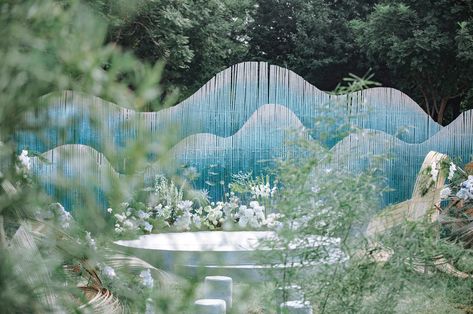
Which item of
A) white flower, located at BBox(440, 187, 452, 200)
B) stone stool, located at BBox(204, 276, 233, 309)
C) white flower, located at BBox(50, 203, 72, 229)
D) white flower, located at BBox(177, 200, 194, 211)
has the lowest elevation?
stone stool, located at BBox(204, 276, 233, 309)

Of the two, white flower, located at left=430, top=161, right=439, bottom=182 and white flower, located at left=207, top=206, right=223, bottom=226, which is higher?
white flower, located at left=430, top=161, right=439, bottom=182

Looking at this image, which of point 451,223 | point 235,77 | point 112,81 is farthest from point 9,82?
point 235,77

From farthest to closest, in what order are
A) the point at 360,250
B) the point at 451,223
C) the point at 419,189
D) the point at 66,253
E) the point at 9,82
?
1. the point at 419,189
2. the point at 451,223
3. the point at 360,250
4. the point at 66,253
5. the point at 9,82

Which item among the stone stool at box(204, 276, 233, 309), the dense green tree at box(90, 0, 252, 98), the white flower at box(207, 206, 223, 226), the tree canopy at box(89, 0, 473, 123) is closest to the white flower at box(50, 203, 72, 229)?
the stone stool at box(204, 276, 233, 309)

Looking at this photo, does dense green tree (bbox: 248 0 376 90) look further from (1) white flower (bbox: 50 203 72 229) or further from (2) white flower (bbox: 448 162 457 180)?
(1) white flower (bbox: 50 203 72 229)

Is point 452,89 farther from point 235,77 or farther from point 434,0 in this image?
point 235,77

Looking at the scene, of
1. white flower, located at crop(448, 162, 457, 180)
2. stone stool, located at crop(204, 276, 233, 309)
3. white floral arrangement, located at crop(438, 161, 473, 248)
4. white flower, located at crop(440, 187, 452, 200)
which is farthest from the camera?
white flower, located at crop(448, 162, 457, 180)

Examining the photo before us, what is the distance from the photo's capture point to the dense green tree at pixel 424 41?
52.3 ft

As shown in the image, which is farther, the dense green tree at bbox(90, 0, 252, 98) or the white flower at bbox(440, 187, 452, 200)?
the dense green tree at bbox(90, 0, 252, 98)

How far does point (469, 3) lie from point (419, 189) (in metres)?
9.69

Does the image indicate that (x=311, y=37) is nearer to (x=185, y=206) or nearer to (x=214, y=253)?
(x=185, y=206)

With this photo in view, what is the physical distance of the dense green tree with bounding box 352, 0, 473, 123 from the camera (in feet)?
52.3

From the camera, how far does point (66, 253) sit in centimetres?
90

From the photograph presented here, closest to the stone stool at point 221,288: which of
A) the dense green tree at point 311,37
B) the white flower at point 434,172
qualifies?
the white flower at point 434,172
